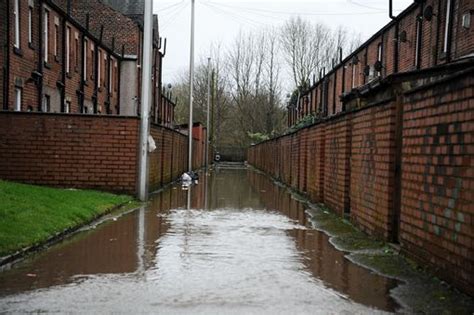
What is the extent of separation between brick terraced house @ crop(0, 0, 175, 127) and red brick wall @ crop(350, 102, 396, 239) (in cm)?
1097

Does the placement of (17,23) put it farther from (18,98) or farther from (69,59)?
(69,59)

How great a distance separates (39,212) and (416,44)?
12.8m

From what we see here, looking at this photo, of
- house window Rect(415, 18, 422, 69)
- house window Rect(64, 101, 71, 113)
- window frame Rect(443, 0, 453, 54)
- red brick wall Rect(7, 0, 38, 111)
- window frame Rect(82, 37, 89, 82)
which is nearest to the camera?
window frame Rect(443, 0, 453, 54)

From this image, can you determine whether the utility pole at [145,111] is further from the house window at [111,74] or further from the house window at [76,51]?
the house window at [111,74]

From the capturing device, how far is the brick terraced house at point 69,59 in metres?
18.8

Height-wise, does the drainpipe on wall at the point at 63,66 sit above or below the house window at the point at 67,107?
above

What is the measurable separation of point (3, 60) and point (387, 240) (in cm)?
1317

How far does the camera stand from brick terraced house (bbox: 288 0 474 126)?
15039mm

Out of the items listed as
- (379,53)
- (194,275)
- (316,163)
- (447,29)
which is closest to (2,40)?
(316,163)

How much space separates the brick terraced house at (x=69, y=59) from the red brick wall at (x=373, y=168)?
11.0 metres

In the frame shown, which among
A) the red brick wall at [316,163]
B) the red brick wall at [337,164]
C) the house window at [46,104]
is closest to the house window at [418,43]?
the red brick wall at [316,163]

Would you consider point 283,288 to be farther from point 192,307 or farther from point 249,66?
point 249,66

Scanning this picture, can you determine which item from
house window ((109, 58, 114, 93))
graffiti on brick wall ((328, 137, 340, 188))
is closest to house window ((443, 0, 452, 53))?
graffiti on brick wall ((328, 137, 340, 188))

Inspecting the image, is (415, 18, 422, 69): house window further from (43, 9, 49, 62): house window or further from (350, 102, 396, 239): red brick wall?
(43, 9, 49, 62): house window
